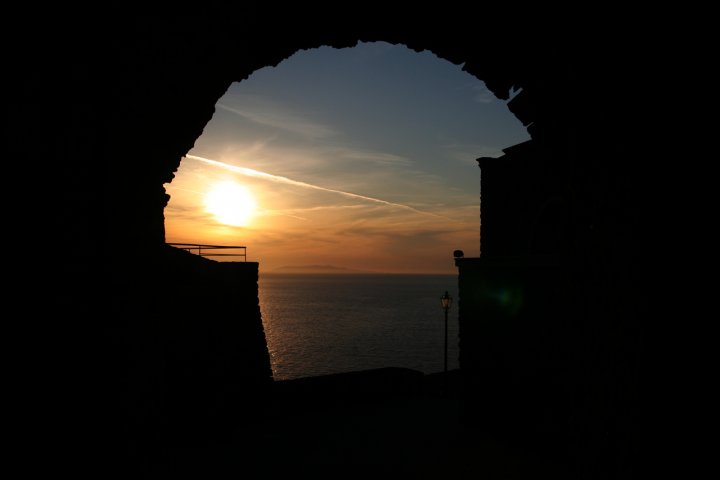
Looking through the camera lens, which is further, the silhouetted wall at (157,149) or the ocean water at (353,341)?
the ocean water at (353,341)

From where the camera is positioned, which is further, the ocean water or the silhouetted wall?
the ocean water

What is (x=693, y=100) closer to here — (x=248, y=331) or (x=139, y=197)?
(x=139, y=197)

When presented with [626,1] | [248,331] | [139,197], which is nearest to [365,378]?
[248,331]

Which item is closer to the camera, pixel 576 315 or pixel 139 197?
pixel 139 197

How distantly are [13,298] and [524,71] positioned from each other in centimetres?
462

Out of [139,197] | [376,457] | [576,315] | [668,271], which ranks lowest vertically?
[376,457]

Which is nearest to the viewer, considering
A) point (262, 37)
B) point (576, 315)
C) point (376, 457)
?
point (576, 315)

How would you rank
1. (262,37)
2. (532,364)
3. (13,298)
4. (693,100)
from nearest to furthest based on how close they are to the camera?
(13,298)
(693,100)
(262,37)
(532,364)

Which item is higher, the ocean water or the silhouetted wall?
the silhouetted wall

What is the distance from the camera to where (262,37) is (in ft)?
13.0

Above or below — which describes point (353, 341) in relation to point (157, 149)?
below

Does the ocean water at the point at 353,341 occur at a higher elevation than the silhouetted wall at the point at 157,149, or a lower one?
lower

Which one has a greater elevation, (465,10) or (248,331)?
(465,10)

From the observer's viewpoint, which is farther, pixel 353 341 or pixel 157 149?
pixel 353 341
